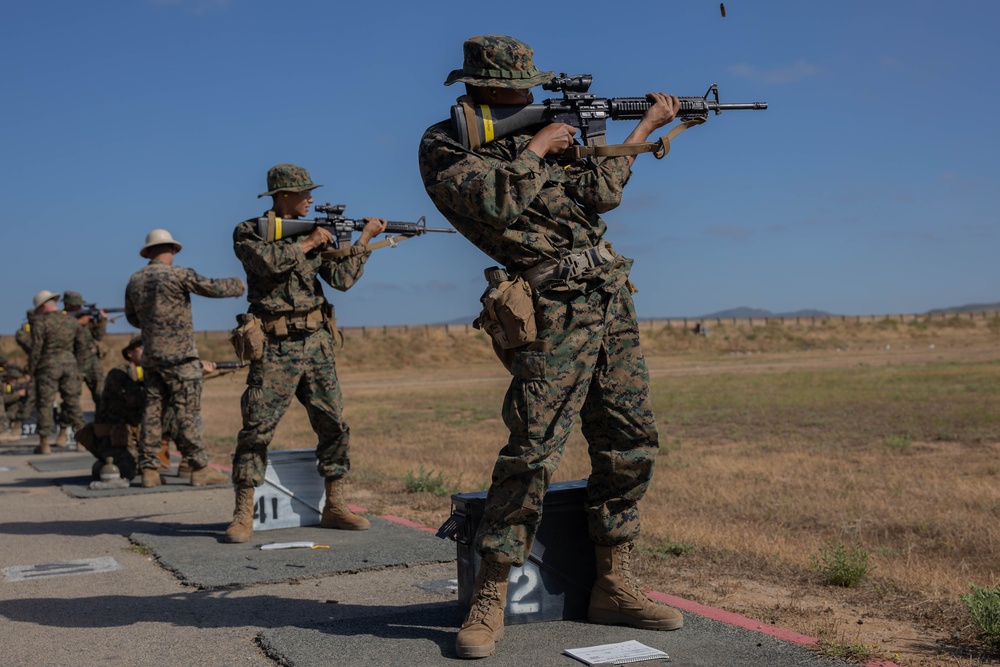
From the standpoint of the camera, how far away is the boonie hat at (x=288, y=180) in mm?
7238

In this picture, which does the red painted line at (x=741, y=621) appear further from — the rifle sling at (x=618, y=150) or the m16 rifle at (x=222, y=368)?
the m16 rifle at (x=222, y=368)

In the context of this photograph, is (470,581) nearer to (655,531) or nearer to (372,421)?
(655,531)

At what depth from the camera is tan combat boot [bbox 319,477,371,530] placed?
24.1 feet

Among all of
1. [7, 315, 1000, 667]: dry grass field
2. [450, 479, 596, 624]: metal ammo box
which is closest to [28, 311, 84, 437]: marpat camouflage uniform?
[7, 315, 1000, 667]: dry grass field

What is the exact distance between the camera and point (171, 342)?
32.7 ft

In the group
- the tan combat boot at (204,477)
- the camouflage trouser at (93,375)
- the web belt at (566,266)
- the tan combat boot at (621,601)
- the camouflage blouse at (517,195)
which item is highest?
the camouflage blouse at (517,195)

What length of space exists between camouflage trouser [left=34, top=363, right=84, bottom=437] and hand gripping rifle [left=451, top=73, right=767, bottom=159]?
12.5 meters

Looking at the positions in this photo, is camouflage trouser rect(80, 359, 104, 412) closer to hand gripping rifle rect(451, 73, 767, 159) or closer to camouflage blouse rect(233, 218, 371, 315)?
camouflage blouse rect(233, 218, 371, 315)

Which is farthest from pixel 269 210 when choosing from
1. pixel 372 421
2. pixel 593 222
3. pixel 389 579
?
pixel 372 421

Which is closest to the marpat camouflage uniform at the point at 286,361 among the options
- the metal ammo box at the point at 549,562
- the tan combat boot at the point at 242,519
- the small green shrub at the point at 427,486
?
the tan combat boot at the point at 242,519

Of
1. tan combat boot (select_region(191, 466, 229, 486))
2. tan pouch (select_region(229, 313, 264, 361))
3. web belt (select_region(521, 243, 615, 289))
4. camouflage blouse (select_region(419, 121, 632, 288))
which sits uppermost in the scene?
camouflage blouse (select_region(419, 121, 632, 288))

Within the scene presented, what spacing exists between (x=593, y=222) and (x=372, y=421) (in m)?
16.6

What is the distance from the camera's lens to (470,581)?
4.43m

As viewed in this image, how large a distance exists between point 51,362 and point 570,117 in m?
12.8
